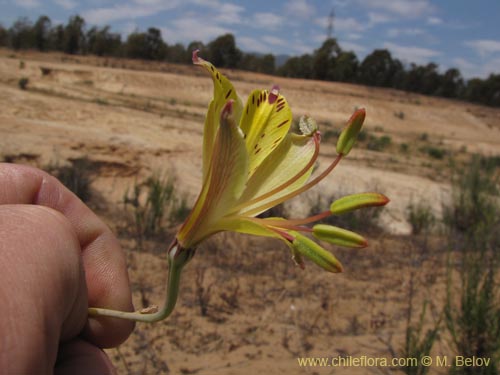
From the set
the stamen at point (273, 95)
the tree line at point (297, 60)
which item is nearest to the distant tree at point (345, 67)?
the tree line at point (297, 60)

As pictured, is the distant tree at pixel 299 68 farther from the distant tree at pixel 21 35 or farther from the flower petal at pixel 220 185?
the flower petal at pixel 220 185

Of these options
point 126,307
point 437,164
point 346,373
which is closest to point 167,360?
point 346,373

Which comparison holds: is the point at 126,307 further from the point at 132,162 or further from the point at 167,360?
the point at 132,162

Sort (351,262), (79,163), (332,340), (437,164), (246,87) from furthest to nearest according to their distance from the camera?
(246,87), (437,164), (79,163), (351,262), (332,340)

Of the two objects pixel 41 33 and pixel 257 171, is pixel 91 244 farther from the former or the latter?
pixel 41 33

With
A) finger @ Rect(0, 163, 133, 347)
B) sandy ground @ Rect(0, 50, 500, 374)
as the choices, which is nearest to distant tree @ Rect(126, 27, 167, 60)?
sandy ground @ Rect(0, 50, 500, 374)

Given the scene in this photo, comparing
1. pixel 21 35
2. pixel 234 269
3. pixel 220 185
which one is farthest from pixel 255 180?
pixel 21 35
